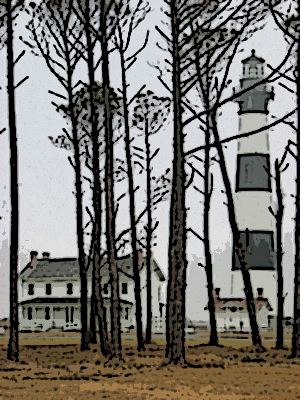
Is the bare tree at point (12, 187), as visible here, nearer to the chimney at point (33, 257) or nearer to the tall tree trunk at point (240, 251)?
the tall tree trunk at point (240, 251)

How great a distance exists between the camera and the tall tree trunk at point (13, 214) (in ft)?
60.3

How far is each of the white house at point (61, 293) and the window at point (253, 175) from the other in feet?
55.4

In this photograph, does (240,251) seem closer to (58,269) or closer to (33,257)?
(58,269)

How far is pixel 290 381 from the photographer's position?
Result: 1316 centimetres

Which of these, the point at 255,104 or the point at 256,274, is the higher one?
the point at 255,104

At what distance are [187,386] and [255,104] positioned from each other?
41.3 meters

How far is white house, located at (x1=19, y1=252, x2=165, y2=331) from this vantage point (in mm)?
64125

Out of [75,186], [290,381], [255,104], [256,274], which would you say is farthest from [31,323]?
[290,381]

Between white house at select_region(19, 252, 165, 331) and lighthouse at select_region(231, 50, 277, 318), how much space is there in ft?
46.3

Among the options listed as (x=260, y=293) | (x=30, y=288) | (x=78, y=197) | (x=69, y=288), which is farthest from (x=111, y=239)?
(x=30, y=288)

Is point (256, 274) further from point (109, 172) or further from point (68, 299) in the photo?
point (109, 172)

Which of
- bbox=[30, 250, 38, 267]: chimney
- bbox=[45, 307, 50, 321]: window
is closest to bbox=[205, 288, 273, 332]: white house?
bbox=[45, 307, 50, 321]: window

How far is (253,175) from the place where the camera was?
50.1 m

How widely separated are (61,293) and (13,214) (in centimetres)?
5001
